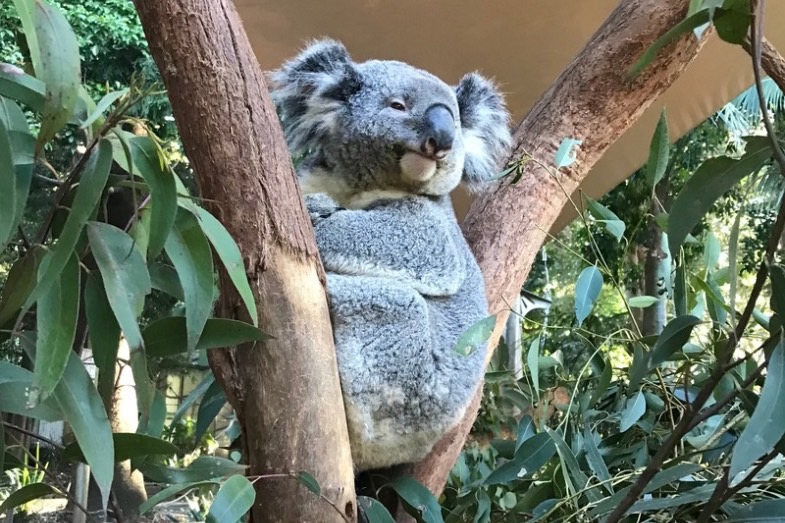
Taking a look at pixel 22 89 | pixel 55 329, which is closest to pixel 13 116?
pixel 22 89

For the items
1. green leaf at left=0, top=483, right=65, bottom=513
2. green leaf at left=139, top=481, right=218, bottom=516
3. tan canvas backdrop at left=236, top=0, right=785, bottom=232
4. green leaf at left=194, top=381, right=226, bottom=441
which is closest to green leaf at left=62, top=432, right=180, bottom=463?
green leaf at left=139, top=481, right=218, bottom=516

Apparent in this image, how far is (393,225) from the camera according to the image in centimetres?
164

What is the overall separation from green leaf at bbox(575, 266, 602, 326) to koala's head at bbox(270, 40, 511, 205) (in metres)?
0.53

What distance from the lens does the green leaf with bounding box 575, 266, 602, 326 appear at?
1.22m

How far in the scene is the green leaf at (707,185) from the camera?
2.69 ft

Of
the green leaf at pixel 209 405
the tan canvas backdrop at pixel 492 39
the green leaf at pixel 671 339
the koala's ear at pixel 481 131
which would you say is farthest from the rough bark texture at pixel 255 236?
the tan canvas backdrop at pixel 492 39

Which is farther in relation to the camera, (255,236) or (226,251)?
(255,236)

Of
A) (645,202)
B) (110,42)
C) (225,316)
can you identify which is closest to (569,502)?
(225,316)

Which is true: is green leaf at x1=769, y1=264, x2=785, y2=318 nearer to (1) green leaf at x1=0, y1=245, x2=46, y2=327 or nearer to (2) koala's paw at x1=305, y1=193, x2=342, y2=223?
(1) green leaf at x1=0, y1=245, x2=46, y2=327

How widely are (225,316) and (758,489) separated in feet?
3.14

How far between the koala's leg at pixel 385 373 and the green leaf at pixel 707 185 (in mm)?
708

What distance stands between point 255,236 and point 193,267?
0.20m

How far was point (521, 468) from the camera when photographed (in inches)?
55.9

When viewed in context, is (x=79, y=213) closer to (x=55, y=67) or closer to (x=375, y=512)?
(x=55, y=67)
